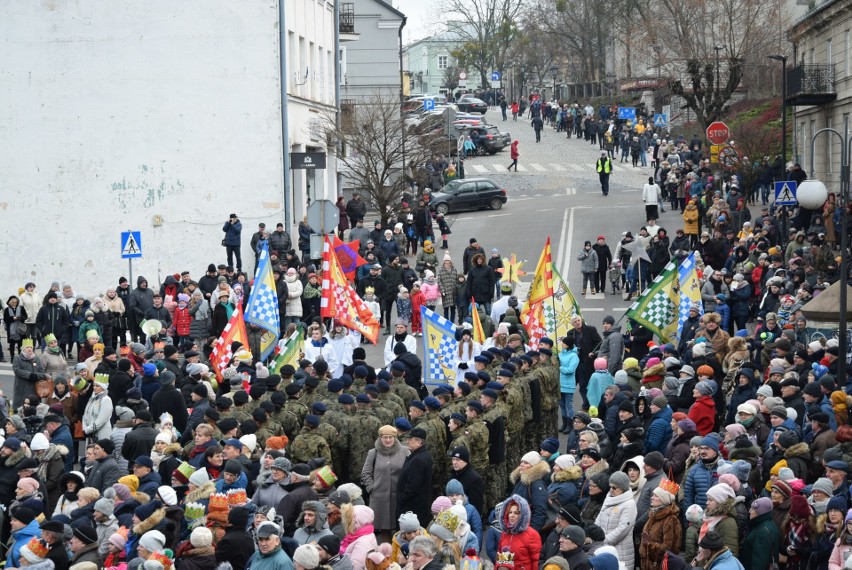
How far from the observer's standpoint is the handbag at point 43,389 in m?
19.3

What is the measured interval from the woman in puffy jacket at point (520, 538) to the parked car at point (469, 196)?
34.8 m

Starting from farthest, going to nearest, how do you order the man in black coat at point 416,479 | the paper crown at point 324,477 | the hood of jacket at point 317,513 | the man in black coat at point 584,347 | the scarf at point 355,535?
1. the man in black coat at point 584,347
2. the man in black coat at point 416,479
3. the paper crown at point 324,477
4. the hood of jacket at point 317,513
5. the scarf at point 355,535

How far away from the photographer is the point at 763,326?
21594 mm

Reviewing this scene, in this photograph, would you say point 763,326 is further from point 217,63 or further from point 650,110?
point 650,110

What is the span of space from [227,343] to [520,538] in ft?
31.7

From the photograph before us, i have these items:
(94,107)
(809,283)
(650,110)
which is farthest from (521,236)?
(650,110)

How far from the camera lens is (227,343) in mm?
20188

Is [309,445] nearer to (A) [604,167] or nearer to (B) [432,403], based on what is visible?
(B) [432,403]

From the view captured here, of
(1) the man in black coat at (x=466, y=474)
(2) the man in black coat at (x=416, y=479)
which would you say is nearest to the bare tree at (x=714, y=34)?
(2) the man in black coat at (x=416, y=479)

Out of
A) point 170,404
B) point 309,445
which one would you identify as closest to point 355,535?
point 309,445

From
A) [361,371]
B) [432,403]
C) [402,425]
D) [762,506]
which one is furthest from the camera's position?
[361,371]

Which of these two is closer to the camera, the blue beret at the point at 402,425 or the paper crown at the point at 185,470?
the paper crown at the point at 185,470

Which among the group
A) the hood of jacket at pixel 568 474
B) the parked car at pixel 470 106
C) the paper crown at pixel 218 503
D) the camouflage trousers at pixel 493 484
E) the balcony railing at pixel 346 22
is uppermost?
the balcony railing at pixel 346 22

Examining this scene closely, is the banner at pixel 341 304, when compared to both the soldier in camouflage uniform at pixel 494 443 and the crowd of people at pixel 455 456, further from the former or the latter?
the soldier in camouflage uniform at pixel 494 443
